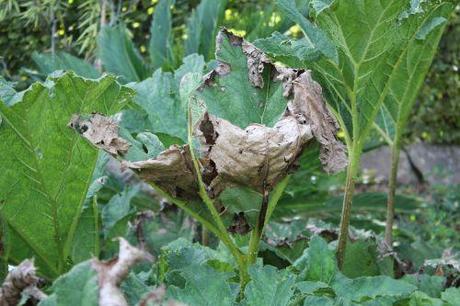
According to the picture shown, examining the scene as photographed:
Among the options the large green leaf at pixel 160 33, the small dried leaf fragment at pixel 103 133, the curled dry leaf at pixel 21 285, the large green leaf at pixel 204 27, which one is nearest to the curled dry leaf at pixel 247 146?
the small dried leaf fragment at pixel 103 133

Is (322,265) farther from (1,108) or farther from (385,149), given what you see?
(385,149)

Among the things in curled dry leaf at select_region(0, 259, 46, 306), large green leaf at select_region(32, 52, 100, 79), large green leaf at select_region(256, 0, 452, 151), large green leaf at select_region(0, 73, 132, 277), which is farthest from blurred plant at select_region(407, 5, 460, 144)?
curled dry leaf at select_region(0, 259, 46, 306)

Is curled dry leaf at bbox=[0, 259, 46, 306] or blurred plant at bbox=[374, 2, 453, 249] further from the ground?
blurred plant at bbox=[374, 2, 453, 249]

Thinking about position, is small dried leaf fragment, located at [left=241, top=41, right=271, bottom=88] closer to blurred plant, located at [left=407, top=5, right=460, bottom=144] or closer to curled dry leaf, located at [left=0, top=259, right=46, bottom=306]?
curled dry leaf, located at [left=0, top=259, right=46, bottom=306]

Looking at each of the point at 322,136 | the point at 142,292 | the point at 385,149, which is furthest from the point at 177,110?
the point at 385,149

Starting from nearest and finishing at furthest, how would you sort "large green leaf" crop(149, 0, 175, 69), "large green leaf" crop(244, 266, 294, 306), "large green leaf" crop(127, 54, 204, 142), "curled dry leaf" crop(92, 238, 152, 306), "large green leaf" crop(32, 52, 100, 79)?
"curled dry leaf" crop(92, 238, 152, 306), "large green leaf" crop(244, 266, 294, 306), "large green leaf" crop(127, 54, 204, 142), "large green leaf" crop(32, 52, 100, 79), "large green leaf" crop(149, 0, 175, 69)

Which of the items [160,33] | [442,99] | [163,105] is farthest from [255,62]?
[442,99]
